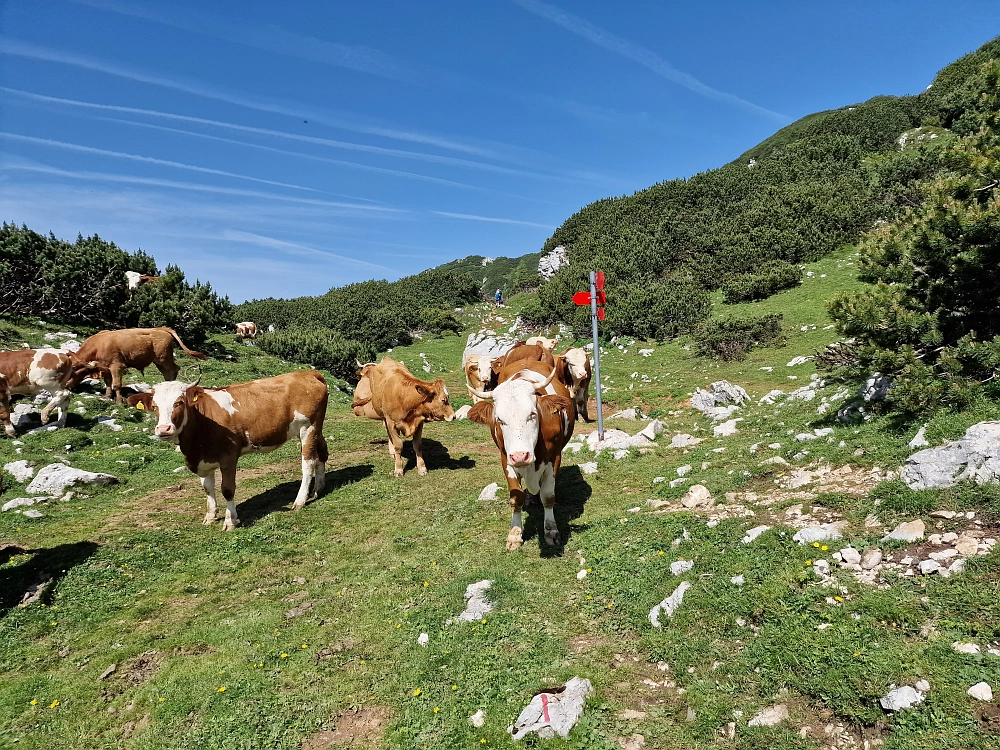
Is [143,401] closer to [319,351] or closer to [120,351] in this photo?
[120,351]

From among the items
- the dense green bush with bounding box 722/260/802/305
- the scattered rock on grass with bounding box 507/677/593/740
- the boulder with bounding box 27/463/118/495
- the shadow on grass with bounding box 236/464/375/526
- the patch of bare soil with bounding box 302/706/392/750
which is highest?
the dense green bush with bounding box 722/260/802/305

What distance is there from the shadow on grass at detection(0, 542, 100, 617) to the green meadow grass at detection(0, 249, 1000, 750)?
0.12 feet

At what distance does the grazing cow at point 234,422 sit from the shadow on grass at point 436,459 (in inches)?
89.9

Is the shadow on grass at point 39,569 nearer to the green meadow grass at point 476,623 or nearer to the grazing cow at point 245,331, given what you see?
the green meadow grass at point 476,623

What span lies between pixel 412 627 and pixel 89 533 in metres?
6.36

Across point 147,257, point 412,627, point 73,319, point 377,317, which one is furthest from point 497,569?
point 377,317

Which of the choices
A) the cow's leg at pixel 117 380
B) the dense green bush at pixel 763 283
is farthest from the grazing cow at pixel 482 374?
the dense green bush at pixel 763 283

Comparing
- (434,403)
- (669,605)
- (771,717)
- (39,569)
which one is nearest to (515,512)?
(669,605)

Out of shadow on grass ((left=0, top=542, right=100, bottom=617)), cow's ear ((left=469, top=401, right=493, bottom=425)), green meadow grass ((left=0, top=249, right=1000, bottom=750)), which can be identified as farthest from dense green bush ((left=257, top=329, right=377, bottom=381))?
cow's ear ((left=469, top=401, right=493, bottom=425))

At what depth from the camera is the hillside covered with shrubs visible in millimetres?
26766

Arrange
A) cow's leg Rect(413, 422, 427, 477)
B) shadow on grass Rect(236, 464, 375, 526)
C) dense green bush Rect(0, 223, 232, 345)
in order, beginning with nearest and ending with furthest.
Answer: shadow on grass Rect(236, 464, 375, 526) < cow's leg Rect(413, 422, 427, 477) < dense green bush Rect(0, 223, 232, 345)

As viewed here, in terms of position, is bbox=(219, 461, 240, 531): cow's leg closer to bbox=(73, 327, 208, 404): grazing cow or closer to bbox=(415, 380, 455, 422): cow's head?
bbox=(415, 380, 455, 422): cow's head

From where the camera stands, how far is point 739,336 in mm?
20078

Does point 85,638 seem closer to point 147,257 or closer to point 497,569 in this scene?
point 497,569
